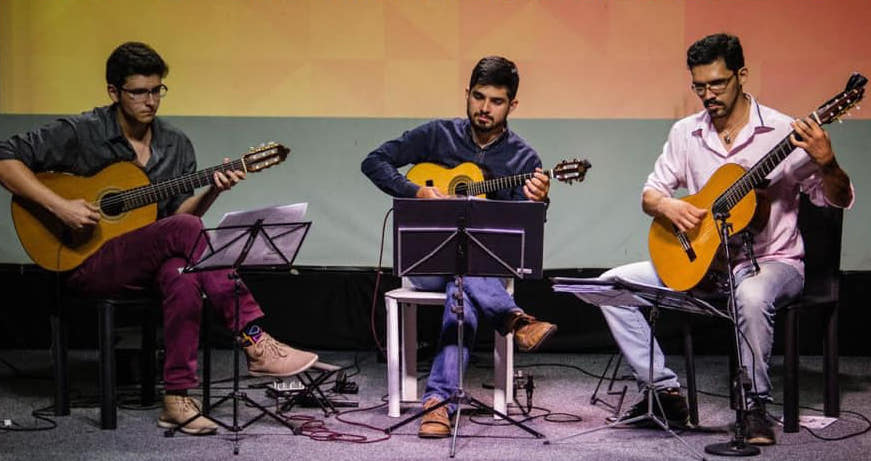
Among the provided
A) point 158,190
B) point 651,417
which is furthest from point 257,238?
point 651,417

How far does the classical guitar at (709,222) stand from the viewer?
4227mm

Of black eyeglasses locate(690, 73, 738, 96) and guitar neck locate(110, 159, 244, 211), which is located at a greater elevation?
black eyeglasses locate(690, 73, 738, 96)

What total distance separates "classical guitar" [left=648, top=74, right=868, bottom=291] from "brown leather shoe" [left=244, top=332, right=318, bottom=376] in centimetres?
158

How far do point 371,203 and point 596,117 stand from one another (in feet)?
4.50

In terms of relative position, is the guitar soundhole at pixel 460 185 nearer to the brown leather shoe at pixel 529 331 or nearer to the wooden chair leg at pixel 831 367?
the brown leather shoe at pixel 529 331

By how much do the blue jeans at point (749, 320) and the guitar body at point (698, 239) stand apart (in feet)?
0.43

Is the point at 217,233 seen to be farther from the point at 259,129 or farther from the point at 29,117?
the point at 29,117

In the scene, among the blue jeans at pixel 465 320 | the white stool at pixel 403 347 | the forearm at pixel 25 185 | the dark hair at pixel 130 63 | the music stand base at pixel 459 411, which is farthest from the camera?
the dark hair at pixel 130 63

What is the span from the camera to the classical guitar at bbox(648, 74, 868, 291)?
166 inches

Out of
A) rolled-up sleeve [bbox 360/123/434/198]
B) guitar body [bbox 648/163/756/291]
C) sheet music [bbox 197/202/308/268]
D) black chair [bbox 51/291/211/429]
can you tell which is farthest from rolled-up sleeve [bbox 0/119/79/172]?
guitar body [bbox 648/163/756/291]

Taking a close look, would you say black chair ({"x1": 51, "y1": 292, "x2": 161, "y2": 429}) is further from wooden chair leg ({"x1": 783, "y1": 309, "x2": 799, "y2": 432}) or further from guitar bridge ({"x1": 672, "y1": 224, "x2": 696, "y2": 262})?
wooden chair leg ({"x1": 783, "y1": 309, "x2": 799, "y2": 432})

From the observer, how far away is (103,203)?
4605 millimetres

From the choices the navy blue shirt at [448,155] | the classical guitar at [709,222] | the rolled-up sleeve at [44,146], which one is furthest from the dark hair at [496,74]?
the rolled-up sleeve at [44,146]

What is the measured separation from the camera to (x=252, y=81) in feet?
19.6
